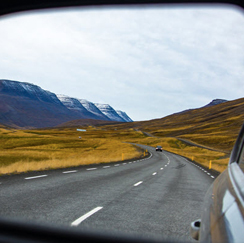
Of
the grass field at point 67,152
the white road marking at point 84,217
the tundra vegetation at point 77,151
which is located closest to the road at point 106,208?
the white road marking at point 84,217

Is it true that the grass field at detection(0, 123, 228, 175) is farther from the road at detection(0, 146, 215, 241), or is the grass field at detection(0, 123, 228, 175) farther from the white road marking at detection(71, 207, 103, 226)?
the white road marking at detection(71, 207, 103, 226)

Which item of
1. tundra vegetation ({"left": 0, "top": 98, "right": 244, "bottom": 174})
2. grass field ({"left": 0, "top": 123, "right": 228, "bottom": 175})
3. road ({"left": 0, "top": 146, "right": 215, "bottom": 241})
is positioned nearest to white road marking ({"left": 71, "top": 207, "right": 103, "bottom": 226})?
road ({"left": 0, "top": 146, "right": 215, "bottom": 241})

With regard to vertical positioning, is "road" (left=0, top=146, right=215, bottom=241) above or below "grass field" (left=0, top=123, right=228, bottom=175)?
above

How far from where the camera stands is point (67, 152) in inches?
2148

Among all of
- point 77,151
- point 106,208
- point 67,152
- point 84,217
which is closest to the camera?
point 84,217

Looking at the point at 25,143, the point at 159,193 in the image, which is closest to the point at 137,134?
the point at 25,143

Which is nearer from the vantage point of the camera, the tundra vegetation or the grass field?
the grass field

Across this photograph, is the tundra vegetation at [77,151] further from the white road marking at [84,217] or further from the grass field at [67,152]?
the white road marking at [84,217]

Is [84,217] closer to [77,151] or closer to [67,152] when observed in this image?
[67,152]

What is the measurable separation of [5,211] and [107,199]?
10.7 ft

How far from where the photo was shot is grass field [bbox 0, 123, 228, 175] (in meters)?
21.0

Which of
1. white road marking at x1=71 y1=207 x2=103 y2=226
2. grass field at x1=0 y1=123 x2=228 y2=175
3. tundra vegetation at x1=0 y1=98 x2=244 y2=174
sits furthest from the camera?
tundra vegetation at x1=0 y1=98 x2=244 y2=174

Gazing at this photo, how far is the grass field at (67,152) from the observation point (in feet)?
69.0

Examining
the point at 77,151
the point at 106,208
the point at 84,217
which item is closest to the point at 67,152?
the point at 77,151
